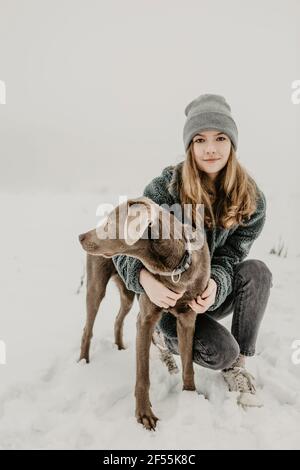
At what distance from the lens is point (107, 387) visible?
9.57 ft

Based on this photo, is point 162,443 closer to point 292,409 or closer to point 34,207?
point 292,409

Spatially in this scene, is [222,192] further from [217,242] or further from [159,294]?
[159,294]

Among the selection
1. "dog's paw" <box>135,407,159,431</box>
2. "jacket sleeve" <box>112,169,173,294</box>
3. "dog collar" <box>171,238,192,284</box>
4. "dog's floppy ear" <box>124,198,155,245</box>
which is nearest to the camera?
"dog's floppy ear" <box>124,198,155,245</box>

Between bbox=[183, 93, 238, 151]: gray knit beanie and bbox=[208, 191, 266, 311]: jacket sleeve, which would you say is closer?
bbox=[183, 93, 238, 151]: gray knit beanie

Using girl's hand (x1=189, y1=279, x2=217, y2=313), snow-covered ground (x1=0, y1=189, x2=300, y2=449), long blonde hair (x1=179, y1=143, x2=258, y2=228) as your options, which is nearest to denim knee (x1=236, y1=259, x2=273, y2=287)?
long blonde hair (x1=179, y1=143, x2=258, y2=228)

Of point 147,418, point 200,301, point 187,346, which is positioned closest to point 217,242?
point 200,301

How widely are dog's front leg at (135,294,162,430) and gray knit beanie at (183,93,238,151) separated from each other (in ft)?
3.85

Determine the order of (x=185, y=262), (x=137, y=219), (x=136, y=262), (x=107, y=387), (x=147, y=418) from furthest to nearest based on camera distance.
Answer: (x=107, y=387) < (x=136, y=262) < (x=147, y=418) < (x=185, y=262) < (x=137, y=219)

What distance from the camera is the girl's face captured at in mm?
2805

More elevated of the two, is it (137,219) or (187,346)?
(137,219)

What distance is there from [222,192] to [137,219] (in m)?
1.12

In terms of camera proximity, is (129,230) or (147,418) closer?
(129,230)

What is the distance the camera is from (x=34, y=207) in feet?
28.5

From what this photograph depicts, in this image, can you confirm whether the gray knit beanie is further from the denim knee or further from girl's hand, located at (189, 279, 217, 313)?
girl's hand, located at (189, 279, 217, 313)
